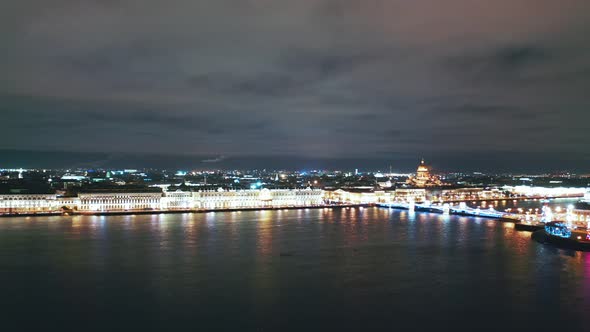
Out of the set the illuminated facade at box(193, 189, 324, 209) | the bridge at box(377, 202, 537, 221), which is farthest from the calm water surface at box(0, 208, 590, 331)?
the illuminated facade at box(193, 189, 324, 209)

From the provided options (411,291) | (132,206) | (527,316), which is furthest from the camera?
(132,206)

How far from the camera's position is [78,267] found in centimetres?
935

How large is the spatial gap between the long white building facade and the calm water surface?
7.43 m

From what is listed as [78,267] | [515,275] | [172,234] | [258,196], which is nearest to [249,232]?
[172,234]

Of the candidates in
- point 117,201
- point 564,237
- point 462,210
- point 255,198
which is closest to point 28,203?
point 117,201

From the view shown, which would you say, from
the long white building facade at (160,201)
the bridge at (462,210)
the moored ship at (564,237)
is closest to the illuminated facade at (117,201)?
the long white building facade at (160,201)

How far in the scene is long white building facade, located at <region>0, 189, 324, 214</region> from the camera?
2084cm

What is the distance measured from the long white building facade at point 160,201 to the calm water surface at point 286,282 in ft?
24.4

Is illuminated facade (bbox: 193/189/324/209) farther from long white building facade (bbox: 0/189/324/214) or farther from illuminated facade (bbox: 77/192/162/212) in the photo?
illuminated facade (bbox: 77/192/162/212)

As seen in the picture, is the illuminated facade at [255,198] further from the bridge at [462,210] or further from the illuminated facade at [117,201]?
the bridge at [462,210]

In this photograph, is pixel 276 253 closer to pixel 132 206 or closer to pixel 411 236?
pixel 411 236

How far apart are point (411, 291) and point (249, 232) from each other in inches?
291

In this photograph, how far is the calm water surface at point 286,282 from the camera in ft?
21.6

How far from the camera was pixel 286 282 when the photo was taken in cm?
831
